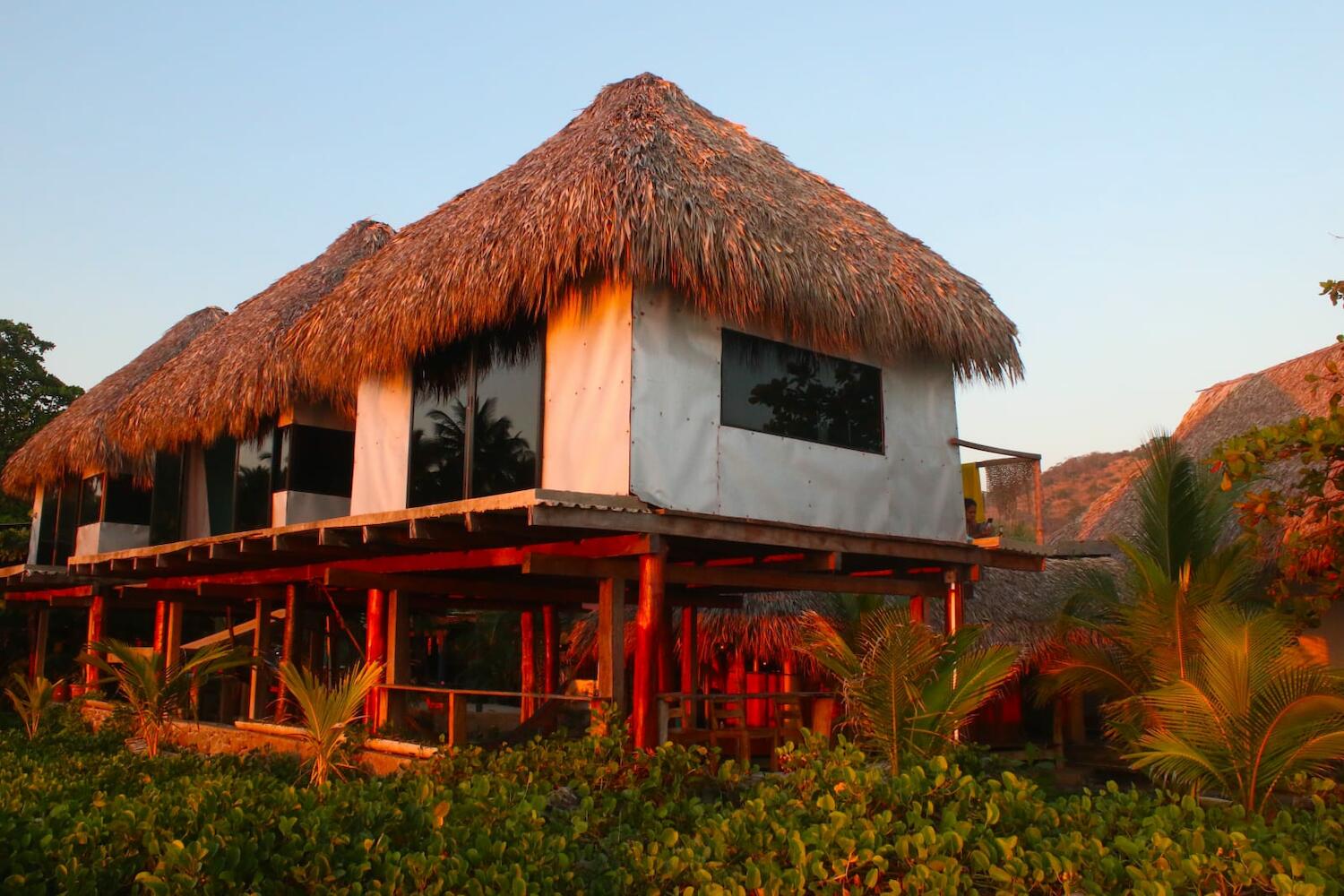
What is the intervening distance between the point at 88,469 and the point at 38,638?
4184mm

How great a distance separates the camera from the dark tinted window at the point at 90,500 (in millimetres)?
15367

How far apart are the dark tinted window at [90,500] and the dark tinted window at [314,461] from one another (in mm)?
4763

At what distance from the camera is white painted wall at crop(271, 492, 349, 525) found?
37.9 ft

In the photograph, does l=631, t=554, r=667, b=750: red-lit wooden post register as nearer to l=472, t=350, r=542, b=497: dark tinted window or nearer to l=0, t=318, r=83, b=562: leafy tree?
l=472, t=350, r=542, b=497: dark tinted window

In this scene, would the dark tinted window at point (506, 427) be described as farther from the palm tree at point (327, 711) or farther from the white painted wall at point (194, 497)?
the white painted wall at point (194, 497)

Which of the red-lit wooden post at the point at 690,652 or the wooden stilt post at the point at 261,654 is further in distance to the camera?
the wooden stilt post at the point at 261,654

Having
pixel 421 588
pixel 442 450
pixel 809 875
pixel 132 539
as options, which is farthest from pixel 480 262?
pixel 132 539

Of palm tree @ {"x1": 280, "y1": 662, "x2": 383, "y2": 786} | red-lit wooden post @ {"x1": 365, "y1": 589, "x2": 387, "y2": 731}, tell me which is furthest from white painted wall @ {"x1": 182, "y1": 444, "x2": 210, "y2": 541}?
palm tree @ {"x1": 280, "y1": 662, "x2": 383, "y2": 786}

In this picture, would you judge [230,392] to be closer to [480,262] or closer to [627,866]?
[480,262]

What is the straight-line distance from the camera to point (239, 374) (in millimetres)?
11891

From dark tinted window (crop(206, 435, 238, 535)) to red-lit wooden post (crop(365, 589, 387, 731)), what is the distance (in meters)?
2.52

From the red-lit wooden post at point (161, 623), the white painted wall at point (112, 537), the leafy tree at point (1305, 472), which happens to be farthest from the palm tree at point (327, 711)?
the white painted wall at point (112, 537)

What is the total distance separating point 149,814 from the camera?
4.82 meters

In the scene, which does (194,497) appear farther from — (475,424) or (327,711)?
(327,711)
